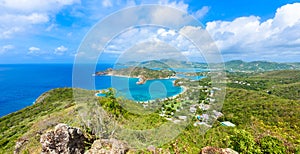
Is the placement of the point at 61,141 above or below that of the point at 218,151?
above

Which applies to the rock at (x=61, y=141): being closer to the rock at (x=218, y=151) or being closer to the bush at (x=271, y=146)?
the rock at (x=218, y=151)

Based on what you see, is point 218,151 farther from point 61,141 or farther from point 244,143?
point 61,141

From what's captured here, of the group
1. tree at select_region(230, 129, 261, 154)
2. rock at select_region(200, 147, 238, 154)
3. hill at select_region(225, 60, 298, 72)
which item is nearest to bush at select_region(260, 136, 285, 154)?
tree at select_region(230, 129, 261, 154)

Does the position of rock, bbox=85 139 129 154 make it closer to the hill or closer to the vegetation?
the vegetation

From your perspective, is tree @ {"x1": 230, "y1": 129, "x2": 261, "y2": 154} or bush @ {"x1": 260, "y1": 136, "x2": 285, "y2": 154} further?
tree @ {"x1": 230, "y1": 129, "x2": 261, "y2": 154}

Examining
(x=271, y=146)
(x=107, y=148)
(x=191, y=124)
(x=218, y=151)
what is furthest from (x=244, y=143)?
(x=191, y=124)

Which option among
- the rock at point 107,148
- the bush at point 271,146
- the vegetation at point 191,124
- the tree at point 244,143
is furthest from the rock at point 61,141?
the bush at point 271,146

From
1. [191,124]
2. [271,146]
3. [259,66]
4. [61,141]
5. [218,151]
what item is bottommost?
[191,124]

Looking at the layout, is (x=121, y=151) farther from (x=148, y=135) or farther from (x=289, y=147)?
(x=289, y=147)

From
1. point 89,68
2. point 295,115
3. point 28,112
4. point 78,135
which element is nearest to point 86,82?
point 89,68
